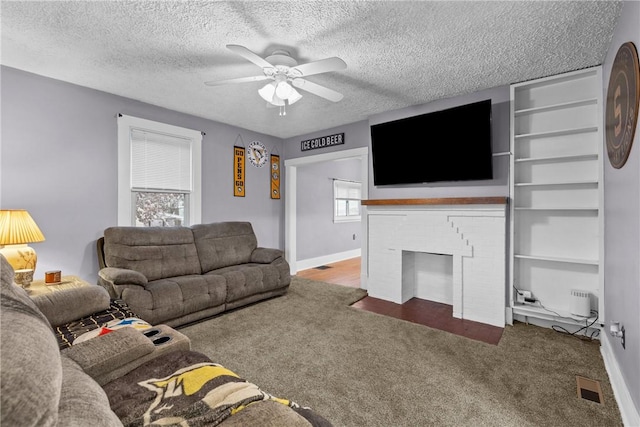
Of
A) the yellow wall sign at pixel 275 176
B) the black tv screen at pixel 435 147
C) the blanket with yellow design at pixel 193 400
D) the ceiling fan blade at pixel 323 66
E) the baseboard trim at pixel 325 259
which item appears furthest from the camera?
the baseboard trim at pixel 325 259

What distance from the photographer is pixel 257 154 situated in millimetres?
4836

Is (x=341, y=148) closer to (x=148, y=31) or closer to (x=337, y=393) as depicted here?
(x=148, y=31)

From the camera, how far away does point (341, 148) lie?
4.51 metres

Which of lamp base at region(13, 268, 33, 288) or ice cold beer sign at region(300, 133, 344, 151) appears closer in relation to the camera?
lamp base at region(13, 268, 33, 288)

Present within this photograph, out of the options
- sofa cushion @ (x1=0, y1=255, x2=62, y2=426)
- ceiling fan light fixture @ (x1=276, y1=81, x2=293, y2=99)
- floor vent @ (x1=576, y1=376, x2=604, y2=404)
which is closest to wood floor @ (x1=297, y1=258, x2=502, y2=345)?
floor vent @ (x1=576, y1=376, x2=604, y2=404)

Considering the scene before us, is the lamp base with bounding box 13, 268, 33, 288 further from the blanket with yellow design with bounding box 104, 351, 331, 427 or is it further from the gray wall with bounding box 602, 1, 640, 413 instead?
the gray wall with bounding box 602, 1, 640, 413

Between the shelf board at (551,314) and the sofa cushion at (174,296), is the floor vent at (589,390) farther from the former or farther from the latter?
the sofa cushion at (174,296)

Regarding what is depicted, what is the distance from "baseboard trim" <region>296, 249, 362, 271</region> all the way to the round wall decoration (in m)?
4.40

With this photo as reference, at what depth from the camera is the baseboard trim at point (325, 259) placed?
5.55 meters

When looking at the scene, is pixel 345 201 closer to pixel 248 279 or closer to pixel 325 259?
pixel 325 259

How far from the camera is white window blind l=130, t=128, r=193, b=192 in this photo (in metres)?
3.53

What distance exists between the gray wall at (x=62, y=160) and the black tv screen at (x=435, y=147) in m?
2.86

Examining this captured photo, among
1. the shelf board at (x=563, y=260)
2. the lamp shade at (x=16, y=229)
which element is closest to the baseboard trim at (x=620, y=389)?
the shelf board at (x=563, y=260)

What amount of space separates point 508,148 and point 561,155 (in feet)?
1.46
